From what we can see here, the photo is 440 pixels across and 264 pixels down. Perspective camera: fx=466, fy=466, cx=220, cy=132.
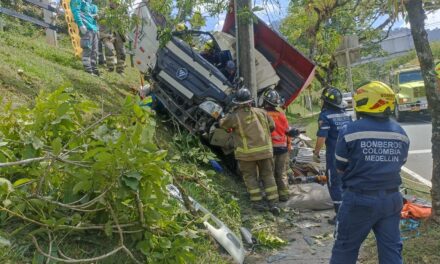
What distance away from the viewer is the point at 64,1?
10.9 metres

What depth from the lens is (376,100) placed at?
3611 millimetres

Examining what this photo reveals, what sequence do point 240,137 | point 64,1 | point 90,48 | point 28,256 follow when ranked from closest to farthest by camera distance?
point 28,256
point 240,137
point 90,48
point 64,1

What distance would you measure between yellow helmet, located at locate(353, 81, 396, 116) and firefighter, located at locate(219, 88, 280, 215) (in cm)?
250

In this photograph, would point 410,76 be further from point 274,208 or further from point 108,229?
point 108,229

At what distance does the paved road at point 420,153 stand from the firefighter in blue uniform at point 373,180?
6422 millimetres

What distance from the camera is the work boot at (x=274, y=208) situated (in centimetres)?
604

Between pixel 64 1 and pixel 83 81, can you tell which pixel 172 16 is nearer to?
pixel 83 81

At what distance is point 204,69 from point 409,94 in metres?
16.3

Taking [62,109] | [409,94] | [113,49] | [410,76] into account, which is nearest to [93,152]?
[62,109]

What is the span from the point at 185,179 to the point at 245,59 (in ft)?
9.58

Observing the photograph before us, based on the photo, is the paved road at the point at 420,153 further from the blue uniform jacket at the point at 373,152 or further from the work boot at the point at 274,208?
the blue uniform jacket at the point at 373,152

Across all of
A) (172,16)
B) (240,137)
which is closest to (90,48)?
(172,16)

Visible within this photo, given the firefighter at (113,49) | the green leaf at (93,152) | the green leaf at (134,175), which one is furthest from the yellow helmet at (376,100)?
the firefighter at (113,49)

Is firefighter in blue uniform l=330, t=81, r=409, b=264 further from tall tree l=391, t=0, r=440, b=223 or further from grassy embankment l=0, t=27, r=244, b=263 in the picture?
Result: grassy embankment l=0, t=27, r=244, b=263
